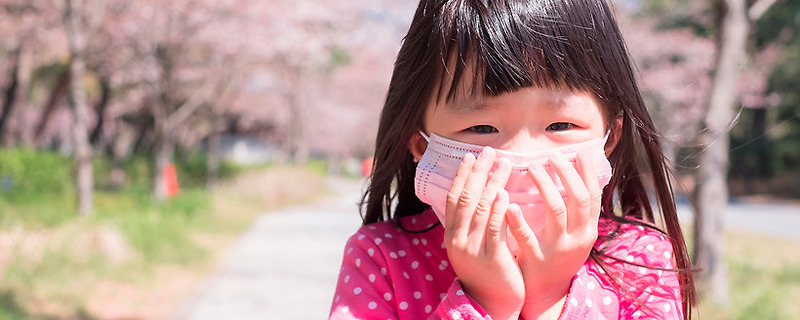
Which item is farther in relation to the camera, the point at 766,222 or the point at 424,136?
the point at 766,222

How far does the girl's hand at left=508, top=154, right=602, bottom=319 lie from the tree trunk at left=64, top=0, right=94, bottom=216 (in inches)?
260

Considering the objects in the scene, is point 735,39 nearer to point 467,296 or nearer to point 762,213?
point 467,296

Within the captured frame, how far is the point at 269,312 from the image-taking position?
5398mm

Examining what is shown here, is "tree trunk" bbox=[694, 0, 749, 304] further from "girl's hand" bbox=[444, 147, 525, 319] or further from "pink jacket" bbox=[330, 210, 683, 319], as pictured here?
"girl's hand" bbox=[444, 147, 525, 319]

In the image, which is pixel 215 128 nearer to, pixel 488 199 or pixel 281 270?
pixel 281 270

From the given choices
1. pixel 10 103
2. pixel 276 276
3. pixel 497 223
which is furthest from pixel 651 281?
pixel 10 103

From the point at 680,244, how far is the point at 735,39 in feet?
13.5

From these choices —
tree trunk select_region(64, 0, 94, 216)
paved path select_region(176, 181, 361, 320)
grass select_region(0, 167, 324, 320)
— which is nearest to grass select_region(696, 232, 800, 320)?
paved path select_region(176, 181, 361, 320)

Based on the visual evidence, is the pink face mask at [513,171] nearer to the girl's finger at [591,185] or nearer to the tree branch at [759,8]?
the girl's finger at [591,185]

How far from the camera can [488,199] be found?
103 centimetres

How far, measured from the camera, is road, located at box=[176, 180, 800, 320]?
5.43 metres

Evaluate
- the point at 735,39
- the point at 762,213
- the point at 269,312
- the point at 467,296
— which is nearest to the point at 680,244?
the point at 467,296

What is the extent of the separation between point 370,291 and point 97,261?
5.45 m

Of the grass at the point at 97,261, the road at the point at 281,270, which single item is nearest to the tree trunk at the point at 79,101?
the grass at the point at 97,261
